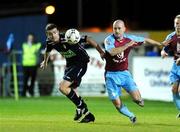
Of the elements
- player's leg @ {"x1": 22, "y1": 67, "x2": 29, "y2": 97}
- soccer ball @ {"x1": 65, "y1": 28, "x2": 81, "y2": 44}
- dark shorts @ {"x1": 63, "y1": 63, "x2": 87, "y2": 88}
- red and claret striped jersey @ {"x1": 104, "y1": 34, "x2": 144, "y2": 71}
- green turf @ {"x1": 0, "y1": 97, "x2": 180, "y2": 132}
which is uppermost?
soccer ball @ {"x1": 65, "y1": 28, "x2": 81, "y2": 44}

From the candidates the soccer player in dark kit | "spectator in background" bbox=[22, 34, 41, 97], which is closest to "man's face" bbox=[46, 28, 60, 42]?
the soccer player in dark kit

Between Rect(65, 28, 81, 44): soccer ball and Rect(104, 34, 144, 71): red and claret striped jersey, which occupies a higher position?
Rect(65, 28, 81, 44): soccer ball

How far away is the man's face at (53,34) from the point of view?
685 inches

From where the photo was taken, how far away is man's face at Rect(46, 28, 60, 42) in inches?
685

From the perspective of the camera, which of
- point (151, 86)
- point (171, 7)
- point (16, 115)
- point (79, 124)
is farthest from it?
point (171, 7)

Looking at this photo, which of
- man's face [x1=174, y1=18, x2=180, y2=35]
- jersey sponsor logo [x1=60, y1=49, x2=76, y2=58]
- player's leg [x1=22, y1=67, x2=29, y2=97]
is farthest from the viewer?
player's leg [x1=22, y1=67, x2=29, y2=97]

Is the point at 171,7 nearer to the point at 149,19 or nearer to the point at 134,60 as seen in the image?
the point at 149,19

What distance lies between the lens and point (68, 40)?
17375 millimetres

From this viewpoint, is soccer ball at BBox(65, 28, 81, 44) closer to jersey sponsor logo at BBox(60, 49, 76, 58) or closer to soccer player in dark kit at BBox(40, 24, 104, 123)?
soccer player in dark kit at BBox(40, 24, 104, 123)

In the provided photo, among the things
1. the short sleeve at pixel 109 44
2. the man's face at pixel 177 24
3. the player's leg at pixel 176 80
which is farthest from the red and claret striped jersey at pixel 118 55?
the player's leg at pixel 176 80

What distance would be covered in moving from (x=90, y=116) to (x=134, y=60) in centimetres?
1105

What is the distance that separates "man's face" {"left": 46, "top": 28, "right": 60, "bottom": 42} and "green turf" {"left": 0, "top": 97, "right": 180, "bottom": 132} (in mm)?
1731

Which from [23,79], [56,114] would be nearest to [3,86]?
[23,79]

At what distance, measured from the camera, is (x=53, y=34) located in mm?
17422
